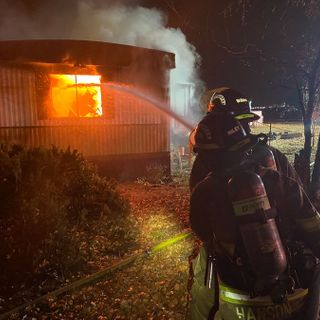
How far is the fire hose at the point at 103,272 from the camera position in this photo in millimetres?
4412

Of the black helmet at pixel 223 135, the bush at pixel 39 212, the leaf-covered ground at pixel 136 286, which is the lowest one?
the leaf-covered ground at pixel 136 286

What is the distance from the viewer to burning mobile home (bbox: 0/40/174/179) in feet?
36.0

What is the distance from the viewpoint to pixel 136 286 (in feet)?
16.6

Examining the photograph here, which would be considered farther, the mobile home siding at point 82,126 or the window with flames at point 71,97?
the window with flames at point 71,97

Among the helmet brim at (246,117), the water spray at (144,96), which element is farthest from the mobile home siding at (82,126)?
the helmet brim at (246,117)

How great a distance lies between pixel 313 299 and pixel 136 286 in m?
3.20

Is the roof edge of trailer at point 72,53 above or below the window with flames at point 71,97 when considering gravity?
above

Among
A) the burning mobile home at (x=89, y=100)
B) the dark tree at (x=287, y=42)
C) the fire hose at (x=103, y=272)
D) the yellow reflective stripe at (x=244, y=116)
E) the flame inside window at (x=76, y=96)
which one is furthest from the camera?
the flame inside window at (x=76, y=96)

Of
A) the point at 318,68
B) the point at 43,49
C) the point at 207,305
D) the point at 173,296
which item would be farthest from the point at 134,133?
the point at 207,305

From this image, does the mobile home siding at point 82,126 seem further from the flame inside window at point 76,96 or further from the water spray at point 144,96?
the flame inside window at point 76,96

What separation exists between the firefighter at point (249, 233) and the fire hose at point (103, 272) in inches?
110

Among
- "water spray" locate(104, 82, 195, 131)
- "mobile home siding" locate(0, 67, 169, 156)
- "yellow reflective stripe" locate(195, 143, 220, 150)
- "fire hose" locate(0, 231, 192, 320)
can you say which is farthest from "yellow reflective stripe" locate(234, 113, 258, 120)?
"water spray" locate(104, 82, 195, 131)

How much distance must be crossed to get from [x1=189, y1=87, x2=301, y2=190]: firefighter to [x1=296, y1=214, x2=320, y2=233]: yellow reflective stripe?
0.48 metres

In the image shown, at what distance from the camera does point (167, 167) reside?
13.0 m
